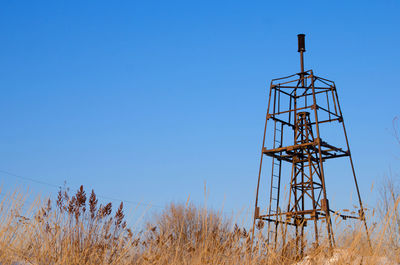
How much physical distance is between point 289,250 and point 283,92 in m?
14.5

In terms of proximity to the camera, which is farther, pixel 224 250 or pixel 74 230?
pixel 224 250

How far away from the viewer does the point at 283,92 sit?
2056cm

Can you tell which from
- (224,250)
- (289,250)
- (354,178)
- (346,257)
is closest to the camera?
(346,257)

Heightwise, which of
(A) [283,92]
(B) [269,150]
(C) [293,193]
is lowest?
(C) [293,193]

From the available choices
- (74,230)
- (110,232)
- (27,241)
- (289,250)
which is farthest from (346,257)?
(27,241)

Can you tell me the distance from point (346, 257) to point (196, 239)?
2.30 meters

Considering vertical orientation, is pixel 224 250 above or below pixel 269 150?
below

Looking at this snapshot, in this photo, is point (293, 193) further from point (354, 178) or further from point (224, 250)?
point (224, 250)

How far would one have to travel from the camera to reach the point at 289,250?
671 cm

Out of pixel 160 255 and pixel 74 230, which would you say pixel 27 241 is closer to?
pixel 74 230

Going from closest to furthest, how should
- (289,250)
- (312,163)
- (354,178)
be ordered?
1. (289,250)
2. (354,178)
3. (312,163)

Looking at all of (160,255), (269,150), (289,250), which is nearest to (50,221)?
(160,255)

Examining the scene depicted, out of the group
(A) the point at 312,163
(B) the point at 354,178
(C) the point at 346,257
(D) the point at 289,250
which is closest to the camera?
(C) the point at 346,257

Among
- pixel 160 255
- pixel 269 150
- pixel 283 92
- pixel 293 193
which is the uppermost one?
pixel 283 92
